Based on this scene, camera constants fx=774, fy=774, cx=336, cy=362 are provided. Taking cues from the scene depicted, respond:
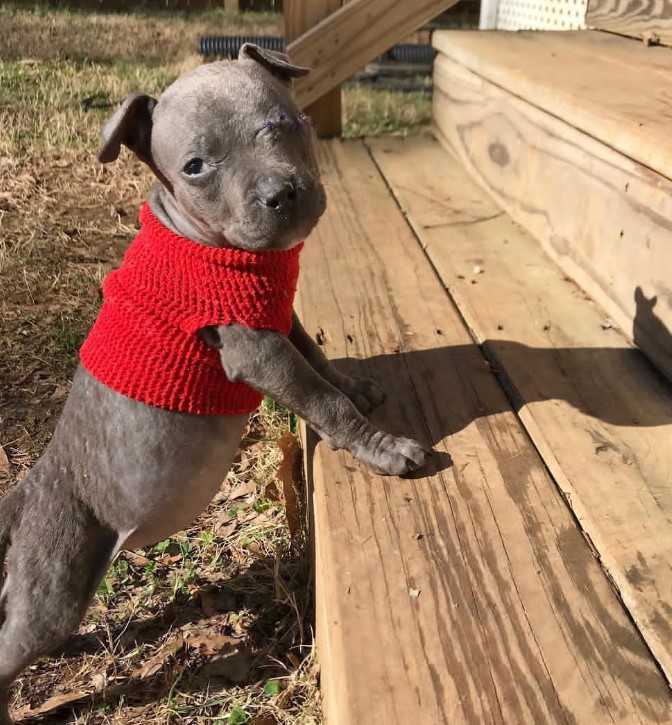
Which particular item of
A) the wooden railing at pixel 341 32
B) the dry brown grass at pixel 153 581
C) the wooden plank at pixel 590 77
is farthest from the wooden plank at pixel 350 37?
the dry brown grass at pixel 153 581

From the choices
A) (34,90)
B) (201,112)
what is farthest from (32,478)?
(34,90)

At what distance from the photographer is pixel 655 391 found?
7.05ft

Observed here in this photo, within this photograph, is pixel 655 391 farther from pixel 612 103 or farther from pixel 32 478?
pixel 32 478

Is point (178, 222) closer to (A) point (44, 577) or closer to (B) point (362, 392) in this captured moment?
(B) point (362, 392)

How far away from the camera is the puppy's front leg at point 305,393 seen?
5.93ft

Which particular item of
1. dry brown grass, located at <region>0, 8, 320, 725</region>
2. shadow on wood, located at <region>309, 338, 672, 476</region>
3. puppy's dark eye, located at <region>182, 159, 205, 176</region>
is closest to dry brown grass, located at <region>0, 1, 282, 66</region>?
dry brown grass, located at <region>0, 8, 320, 725</region>

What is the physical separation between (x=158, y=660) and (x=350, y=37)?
10.3ft

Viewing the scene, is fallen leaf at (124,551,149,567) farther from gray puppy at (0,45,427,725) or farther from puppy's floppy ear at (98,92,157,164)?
puppy's floppy ear at (98,92,157,164)

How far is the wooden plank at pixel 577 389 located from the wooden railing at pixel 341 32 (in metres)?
1.02

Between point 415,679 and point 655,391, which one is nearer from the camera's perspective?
point 415,679

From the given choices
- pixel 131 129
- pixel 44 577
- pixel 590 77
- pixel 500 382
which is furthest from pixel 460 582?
pixel 590 77

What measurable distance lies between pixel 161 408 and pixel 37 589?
505mm

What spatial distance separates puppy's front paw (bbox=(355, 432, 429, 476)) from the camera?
73.3 inches

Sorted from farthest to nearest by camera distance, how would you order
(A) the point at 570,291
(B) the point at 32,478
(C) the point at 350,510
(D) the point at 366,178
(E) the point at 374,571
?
(D) the point at 366,178, (A) the point at 570,291, (B) the point at 32,478, (C) the point at 350,510, (E) the point at 374,571
